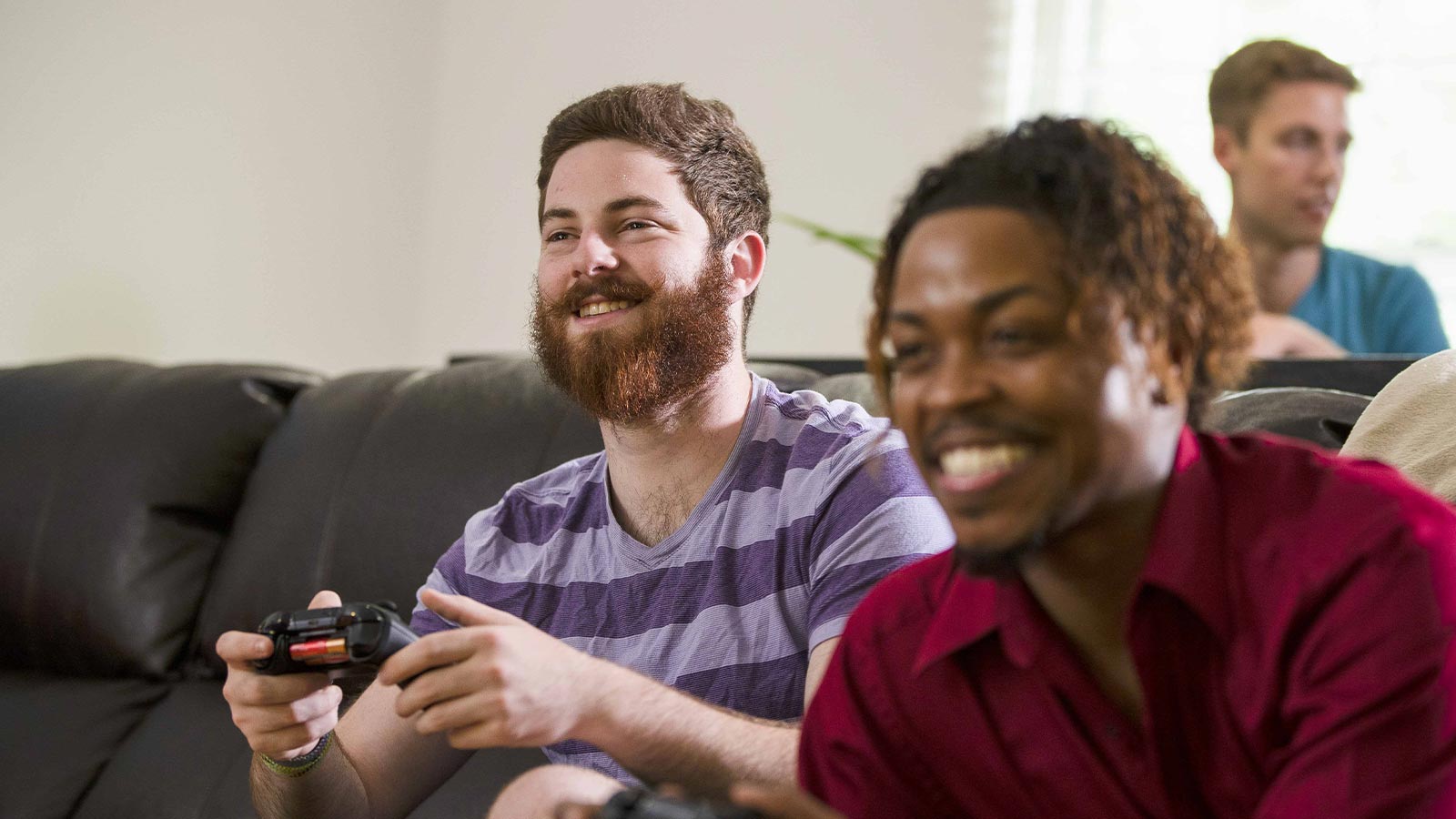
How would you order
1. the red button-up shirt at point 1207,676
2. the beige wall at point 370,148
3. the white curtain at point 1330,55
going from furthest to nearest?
the beige wall at point 370,148 < the white curtain at point 1330,55 < the red button-up shirt at point 1207,676

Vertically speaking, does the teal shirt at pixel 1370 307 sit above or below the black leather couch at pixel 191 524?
above

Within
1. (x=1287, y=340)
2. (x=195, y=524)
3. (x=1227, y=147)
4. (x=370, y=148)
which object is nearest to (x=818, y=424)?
(x=1287, y=340)

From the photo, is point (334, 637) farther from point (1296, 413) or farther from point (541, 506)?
point (1296, 413)

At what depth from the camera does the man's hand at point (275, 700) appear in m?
1.15

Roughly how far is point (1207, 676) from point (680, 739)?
44 cm

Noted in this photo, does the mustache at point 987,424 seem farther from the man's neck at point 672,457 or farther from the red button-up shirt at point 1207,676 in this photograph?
the man's neck at point 672,457

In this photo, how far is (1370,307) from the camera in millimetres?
2373

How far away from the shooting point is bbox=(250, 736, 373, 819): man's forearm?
1.32 m

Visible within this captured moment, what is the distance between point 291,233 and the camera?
Result: 3582mm

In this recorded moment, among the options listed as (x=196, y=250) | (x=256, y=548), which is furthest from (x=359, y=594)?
(x=196, y=250)

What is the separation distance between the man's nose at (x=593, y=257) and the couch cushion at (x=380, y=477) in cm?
33

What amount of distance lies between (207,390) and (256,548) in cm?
32

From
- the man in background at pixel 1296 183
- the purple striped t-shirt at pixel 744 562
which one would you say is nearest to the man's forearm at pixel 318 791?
the purple striped t-shirt at pixel 744 562

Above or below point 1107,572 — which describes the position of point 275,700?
below
